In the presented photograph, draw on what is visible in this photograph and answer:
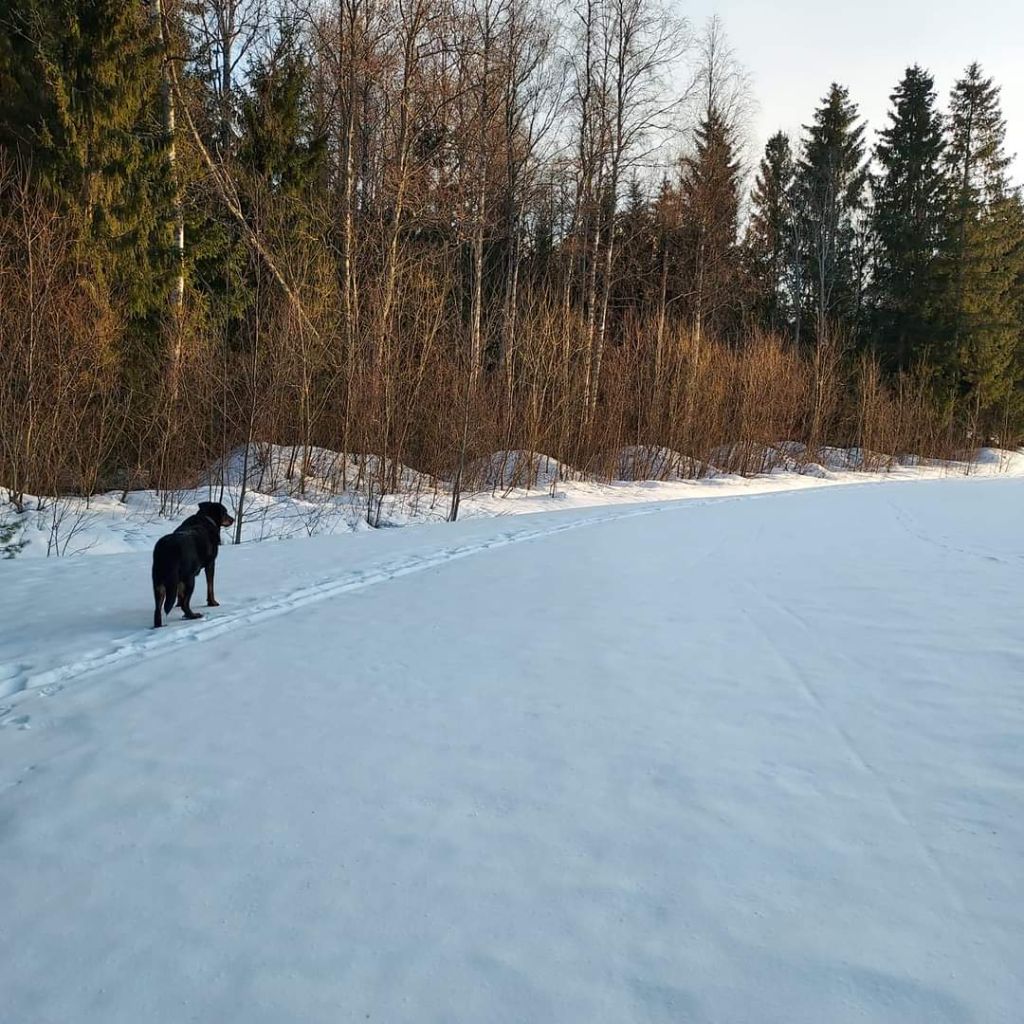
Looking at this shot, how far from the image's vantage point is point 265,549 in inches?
365

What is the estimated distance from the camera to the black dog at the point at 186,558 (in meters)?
5.18

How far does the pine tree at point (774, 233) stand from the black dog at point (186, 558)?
3589 centimetres

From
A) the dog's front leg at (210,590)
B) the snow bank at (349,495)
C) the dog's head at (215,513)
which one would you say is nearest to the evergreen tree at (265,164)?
the snow bank at (349,495)

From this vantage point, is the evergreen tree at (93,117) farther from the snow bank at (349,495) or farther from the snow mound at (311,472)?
the snow bank at (349,495)

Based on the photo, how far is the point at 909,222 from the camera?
3588 centimetres

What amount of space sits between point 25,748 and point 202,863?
1.50 meters

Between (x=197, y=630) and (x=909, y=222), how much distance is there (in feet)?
132

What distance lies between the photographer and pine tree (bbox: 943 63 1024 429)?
33.3 meters

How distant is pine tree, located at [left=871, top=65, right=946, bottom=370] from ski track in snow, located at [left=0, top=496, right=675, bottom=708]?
1310 inches

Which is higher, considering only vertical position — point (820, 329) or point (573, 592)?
point (820, 329)

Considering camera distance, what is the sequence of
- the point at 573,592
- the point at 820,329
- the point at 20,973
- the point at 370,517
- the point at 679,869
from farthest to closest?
the point at 820,329
the point at 370,517
the point at 573,592
the point at 679,869
the point at 20,973

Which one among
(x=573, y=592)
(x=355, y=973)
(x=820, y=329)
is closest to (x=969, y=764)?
(x=355, y=973)

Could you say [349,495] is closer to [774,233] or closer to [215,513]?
[215,513]

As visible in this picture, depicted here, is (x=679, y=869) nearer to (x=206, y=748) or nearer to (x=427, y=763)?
(x=427, y=763)
